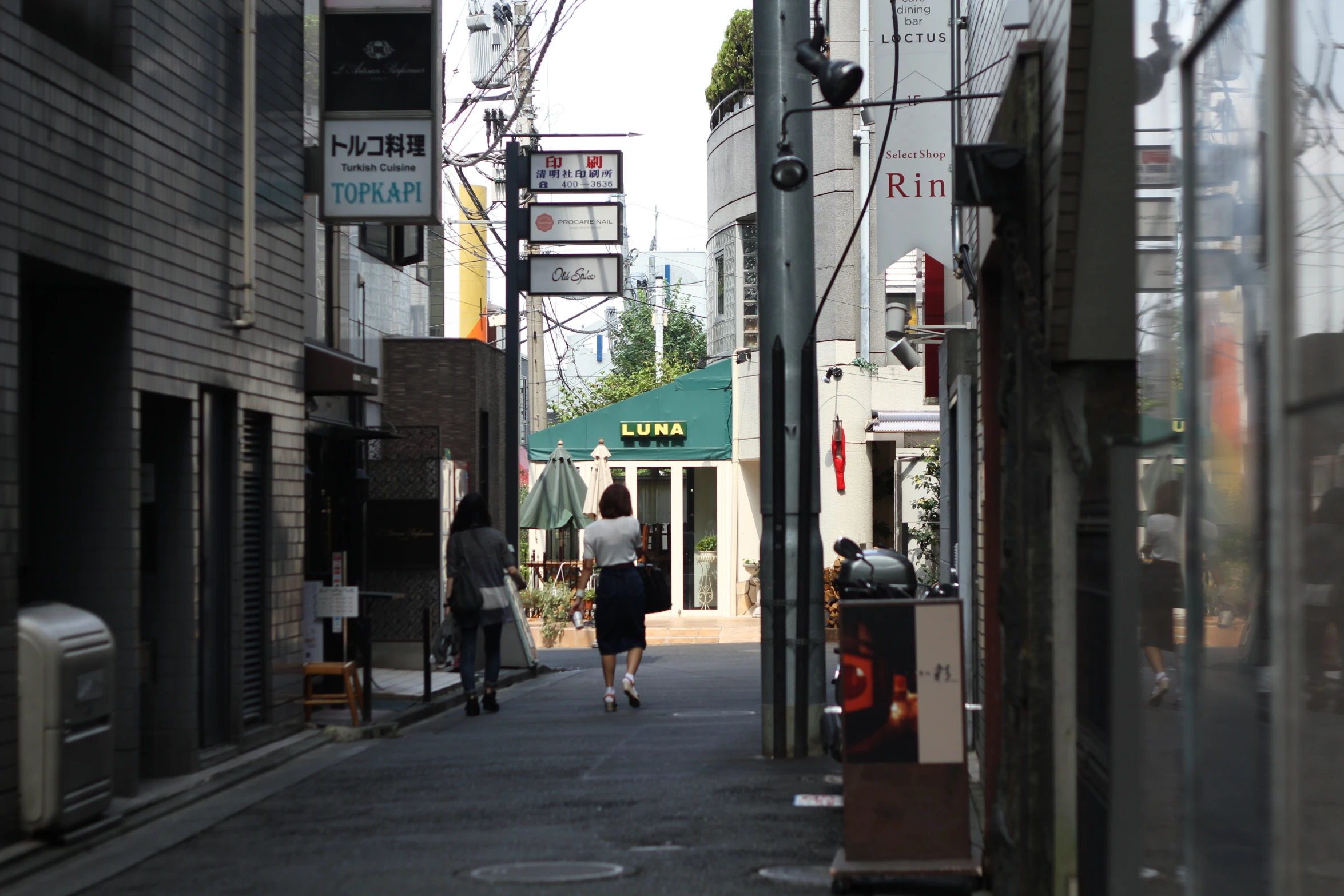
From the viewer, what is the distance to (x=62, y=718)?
7.50 meters

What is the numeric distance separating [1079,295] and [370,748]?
23.5 ft

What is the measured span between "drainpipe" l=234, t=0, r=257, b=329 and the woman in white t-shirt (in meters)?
3.65

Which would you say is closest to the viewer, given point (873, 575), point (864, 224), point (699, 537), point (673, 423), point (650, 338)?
point (873, 575)

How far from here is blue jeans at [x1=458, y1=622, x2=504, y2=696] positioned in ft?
44.4

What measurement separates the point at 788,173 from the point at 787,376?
148 cm

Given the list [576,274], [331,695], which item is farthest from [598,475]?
[331,695]

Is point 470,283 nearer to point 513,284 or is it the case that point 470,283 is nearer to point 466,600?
point 513,284

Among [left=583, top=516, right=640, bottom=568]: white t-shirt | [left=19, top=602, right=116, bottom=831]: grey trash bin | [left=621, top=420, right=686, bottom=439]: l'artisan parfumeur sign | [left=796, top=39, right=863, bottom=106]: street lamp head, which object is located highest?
[left=796, top=39, right=863, bottom=106]: street lamp head

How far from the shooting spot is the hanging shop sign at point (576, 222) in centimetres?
1977

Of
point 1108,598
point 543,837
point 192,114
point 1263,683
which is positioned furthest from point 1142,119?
point 192,114

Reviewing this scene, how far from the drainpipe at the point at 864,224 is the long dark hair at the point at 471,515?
46.5 ft

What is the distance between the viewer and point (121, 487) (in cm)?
889

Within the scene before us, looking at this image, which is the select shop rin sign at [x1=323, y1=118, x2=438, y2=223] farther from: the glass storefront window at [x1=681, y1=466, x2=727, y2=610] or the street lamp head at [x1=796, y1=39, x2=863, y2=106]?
the glass storefront window at [x1=681, y1=466, x2=727, y2=610]

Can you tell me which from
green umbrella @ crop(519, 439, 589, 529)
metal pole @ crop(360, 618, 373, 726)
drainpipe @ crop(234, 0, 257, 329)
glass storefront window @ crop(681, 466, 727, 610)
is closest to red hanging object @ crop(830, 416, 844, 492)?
glass storefront window @ crop(681, 466, 727, 610)
